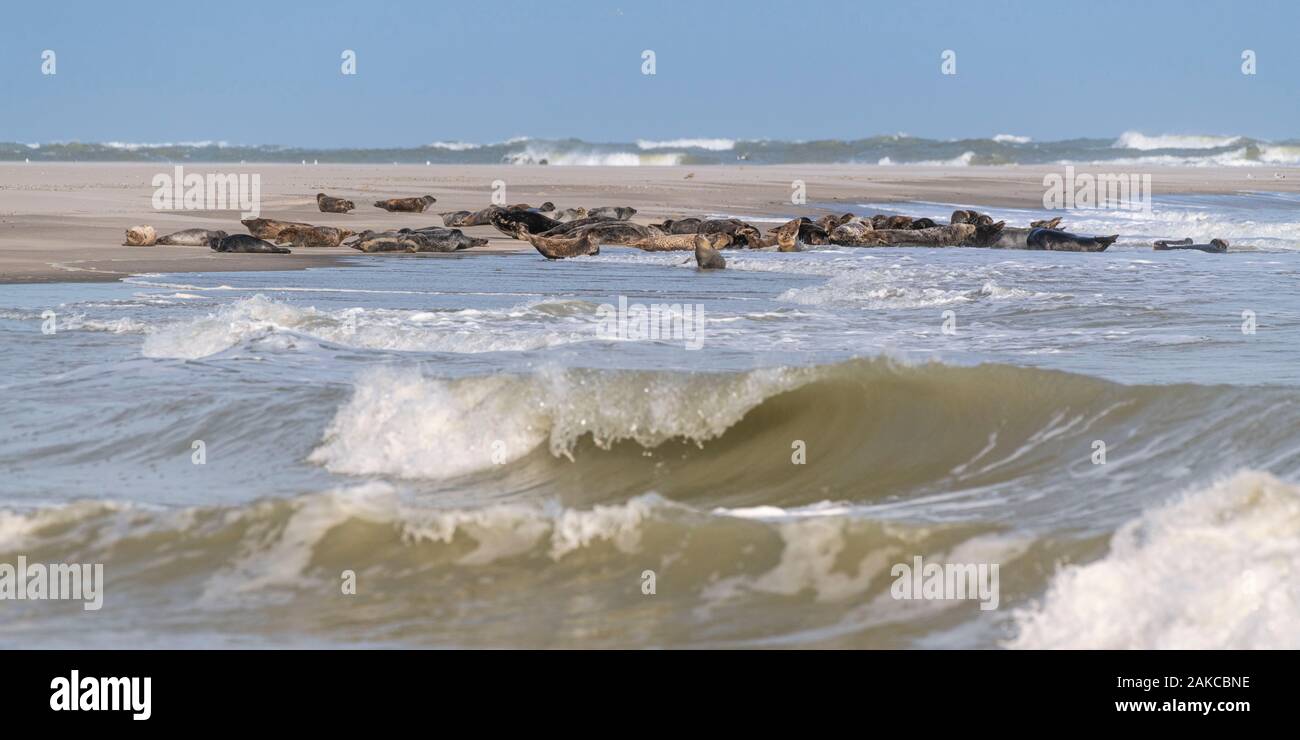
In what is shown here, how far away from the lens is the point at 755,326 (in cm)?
1199

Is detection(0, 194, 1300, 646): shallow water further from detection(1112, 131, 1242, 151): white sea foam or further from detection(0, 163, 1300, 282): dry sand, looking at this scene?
detection(1112, 131, 1242, 151): white sea foam

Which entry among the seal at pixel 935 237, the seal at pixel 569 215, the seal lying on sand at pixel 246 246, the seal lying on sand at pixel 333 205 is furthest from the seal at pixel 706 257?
the seal lying on sand at pixel 333 205

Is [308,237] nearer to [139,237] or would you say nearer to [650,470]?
[139,237]

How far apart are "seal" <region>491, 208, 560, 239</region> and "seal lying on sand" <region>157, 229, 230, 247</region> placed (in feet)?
13.7

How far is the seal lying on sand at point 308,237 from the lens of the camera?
20.8 meters

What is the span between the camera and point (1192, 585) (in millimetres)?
5062

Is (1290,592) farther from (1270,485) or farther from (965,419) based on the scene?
(965,419)

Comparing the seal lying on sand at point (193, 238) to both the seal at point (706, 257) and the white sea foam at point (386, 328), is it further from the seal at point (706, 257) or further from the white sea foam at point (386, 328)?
the white sea foam at point (386, 328)

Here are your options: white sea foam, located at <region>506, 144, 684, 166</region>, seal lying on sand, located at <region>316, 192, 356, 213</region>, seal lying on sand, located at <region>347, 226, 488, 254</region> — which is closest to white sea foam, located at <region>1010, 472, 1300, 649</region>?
seal lying on sand, located at <region>347, 226, 488, 254</region>

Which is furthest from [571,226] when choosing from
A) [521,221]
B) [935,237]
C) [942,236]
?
[942,236]

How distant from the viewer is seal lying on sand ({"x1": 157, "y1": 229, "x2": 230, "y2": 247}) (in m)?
20.3

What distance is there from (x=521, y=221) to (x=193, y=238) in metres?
4.78
